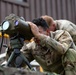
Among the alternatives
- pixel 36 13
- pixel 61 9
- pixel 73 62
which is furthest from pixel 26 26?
pixel 61 9

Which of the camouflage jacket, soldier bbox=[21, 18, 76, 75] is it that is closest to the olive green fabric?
soldier bbox=[21, 18, 76, 75]

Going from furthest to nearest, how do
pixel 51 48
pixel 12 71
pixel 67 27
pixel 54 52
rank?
pixel 67 27, pixel 54 52, pixel 51 48, pixel 12 71

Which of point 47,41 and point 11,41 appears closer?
point 11,41

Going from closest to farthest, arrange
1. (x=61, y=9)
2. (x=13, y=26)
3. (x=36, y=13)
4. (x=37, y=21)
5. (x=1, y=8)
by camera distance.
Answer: (x=13, y=26), (x=37, y=21), (x=1, y=8), (x=36, y=13), (x=61, y=9)

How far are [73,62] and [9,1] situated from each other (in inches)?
283

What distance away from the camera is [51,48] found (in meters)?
3.10

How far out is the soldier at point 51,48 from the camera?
307 centimetres

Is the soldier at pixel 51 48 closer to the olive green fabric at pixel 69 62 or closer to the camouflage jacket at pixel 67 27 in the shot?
the olive green fabric at pixel 69 62

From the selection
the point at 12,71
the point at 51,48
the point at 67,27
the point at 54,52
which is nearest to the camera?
the point at 12,71

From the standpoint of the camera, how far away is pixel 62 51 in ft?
10.2

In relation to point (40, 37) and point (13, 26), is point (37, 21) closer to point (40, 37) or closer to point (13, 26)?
point (40, 37)

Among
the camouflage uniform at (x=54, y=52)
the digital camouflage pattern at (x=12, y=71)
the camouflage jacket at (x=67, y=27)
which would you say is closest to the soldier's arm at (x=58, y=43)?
the camouflage uniform at (x=54, y=52)

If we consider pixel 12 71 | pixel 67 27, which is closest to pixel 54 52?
pixel 67 27

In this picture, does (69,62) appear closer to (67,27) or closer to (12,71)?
(67,27)
